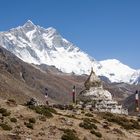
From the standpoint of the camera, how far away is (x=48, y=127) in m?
45.4

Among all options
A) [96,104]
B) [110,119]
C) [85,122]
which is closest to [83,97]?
[96,104]

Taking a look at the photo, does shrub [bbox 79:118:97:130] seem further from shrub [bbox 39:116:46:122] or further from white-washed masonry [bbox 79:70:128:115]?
white-washed masonry [bbox 79:70:128:115]

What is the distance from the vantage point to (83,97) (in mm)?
88750

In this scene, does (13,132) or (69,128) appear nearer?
(13,132)

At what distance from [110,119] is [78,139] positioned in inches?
702

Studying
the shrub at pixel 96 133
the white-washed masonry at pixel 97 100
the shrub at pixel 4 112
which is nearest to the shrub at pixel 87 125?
the shrub at pixel 96 133

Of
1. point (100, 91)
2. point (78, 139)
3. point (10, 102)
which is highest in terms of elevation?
point (100, 91)

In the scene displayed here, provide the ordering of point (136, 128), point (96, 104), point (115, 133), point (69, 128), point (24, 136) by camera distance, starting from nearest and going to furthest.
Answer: point (24, 136), point (69, 128), point (115, 133), point (136, 128), point (96, 104)

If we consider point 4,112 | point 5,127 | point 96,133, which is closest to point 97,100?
point 96,133

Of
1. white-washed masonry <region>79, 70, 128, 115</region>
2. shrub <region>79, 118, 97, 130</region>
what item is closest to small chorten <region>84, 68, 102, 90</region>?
white-washed masonry <region>79, 70, 128, 115</region>

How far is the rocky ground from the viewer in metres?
41.8

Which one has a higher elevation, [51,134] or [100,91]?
[100,91]

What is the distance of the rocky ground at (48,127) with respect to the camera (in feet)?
137

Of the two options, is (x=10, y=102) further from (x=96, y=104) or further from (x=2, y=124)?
(x=96, y=104)
